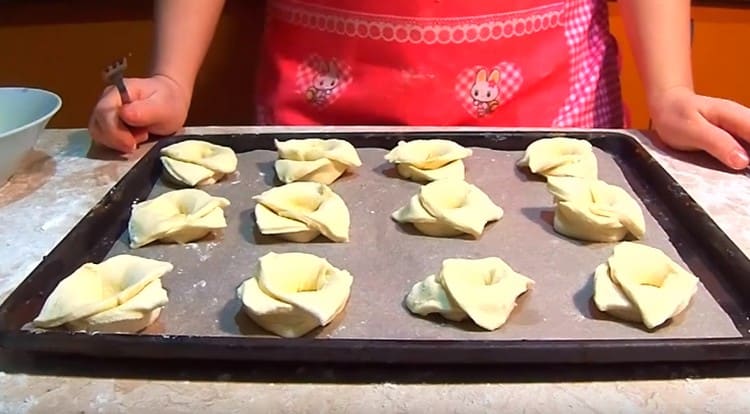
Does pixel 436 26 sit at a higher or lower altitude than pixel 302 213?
higher

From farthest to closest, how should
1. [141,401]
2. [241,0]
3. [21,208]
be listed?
[241,0] → [21,208] → [141,401]

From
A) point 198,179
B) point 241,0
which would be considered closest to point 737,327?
point 198,179

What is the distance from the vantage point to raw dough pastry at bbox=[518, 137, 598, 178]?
91cm

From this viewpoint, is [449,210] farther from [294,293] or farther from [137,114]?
[137,114]

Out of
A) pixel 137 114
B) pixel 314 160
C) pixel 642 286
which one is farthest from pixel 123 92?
pixel 642 286

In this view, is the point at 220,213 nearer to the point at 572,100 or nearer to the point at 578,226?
the point at 578,226

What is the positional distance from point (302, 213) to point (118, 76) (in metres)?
0.29

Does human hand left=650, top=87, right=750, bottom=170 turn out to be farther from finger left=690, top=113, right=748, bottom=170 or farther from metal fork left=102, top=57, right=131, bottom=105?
metal fork left=102, top=57, right=131, bottom=105

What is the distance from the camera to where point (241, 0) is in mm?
1398

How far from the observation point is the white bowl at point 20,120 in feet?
2.90

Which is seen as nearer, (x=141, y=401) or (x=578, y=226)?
(x=141, y=401)

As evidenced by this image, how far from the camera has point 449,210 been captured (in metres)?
0.81

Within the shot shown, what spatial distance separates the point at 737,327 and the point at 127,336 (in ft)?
1.46

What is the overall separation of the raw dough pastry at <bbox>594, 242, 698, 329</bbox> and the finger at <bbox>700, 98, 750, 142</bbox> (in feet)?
1.01
